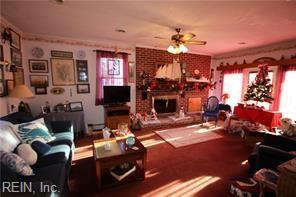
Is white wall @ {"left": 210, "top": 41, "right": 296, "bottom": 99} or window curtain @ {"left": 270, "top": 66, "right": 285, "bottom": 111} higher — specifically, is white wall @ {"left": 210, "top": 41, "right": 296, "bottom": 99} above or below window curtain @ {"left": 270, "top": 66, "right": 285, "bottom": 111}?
above

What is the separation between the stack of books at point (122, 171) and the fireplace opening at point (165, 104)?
282 cm

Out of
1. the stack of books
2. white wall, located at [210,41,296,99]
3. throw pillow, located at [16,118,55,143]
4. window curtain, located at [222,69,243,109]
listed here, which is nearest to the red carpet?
the stack of books

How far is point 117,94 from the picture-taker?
4.25m

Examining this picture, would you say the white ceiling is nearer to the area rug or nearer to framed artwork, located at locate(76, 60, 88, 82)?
framed artwork, located at locate(76, 60, 88, 82)

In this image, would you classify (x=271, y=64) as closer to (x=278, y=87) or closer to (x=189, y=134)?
(x=278, y=87)

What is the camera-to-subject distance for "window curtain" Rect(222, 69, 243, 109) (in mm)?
5195

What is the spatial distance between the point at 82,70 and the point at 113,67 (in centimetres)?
84

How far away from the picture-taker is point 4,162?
1.39 meters

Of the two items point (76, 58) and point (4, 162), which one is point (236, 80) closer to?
point (76, 58)

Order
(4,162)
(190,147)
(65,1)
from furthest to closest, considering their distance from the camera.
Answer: (190,147)
(65,1)
(4,162)

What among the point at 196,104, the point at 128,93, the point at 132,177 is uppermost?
the point at 128,93

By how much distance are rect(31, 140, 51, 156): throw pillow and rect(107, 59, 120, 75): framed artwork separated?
2.65 meters

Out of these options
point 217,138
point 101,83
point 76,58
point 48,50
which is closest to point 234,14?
point 217,138

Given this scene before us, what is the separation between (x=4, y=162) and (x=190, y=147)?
3008 mm
